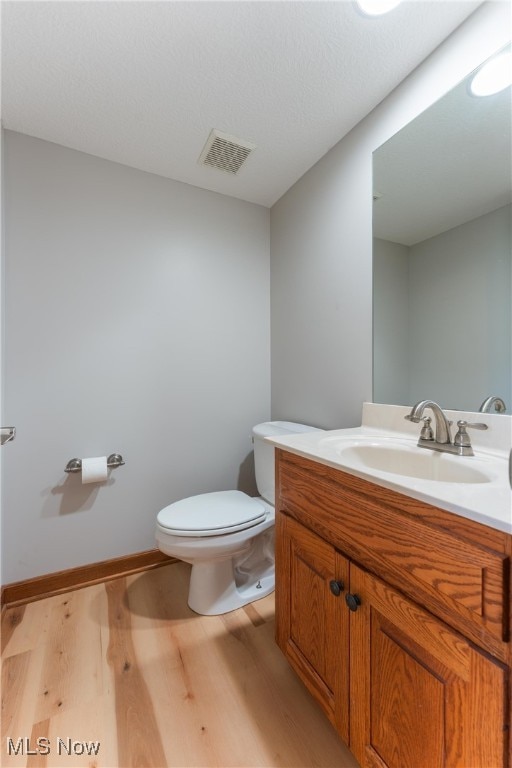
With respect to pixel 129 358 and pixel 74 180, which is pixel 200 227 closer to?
pixel 74 180

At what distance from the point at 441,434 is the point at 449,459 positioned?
99mm

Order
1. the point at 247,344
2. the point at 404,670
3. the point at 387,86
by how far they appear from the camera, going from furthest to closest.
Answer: the point at 247,344, the point at 387,86, the point at 404,670

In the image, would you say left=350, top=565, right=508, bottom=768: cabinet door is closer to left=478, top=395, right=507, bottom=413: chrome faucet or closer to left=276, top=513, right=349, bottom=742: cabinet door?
left=276, top=513, right=349, bottom=742: cabinet door

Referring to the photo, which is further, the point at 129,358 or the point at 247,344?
the point at 247,344

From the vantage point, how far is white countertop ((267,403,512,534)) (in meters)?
0.52

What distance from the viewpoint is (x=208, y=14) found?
0.98 metres

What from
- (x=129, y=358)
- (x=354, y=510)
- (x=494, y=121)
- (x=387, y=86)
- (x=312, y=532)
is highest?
(x=387, y=86)

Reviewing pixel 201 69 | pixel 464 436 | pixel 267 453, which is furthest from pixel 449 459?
pixel 201 69

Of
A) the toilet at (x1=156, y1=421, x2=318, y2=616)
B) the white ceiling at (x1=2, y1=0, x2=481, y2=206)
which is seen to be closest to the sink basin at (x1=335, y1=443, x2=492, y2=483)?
the toilet at (x1=156, y1=421, x2=318, y2=616)

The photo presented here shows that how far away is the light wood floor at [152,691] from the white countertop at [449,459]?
0.81m

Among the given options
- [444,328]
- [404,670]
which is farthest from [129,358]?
[404,670]

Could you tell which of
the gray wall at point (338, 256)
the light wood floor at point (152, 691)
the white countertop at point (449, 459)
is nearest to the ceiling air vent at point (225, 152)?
the gray wall at point (338, 256)

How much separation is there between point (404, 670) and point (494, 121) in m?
1.49

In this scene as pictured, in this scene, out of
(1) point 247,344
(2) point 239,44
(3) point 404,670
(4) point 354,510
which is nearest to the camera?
(3) point 404,670
